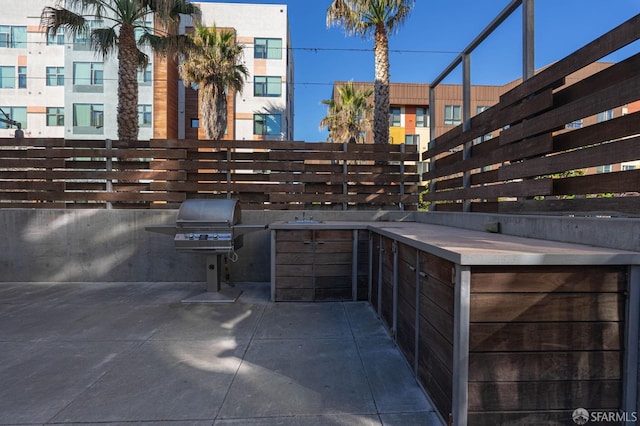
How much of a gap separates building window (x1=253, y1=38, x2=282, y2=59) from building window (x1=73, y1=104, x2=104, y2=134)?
9.25 m

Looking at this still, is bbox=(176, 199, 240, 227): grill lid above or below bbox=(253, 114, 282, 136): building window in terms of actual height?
below

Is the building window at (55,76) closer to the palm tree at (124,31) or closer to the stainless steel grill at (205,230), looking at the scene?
the palm tree at (124,31)

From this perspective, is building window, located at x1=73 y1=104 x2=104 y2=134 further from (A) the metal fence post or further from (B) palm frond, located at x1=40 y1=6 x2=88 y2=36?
(A) the metal fence post

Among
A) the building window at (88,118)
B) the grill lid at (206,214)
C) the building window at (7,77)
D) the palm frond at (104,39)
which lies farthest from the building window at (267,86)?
the grill lid at (206,214)

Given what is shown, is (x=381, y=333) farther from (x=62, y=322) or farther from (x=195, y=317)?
(x=62, y=322)

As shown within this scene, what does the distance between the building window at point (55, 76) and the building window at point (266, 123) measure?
1093 centimetres

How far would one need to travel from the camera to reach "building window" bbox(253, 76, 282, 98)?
19484 millimetres

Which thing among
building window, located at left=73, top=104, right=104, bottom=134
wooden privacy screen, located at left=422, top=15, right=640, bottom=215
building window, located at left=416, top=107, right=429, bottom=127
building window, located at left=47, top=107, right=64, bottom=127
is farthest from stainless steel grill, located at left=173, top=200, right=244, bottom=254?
building window, located at left=416, top=107, right=429, bottom=127

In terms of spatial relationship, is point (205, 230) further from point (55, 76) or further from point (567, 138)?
point (55, 76)

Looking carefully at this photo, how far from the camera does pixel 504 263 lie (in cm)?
163

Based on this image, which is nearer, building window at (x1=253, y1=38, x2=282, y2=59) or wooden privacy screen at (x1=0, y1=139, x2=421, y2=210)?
wooden privacy screen at (x1=0, y1=139, x2=421, y2=210)

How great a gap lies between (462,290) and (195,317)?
10.5 ft

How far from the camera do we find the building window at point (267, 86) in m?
19.5

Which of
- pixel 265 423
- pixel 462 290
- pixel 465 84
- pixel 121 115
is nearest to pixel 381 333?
pixel 265 423
